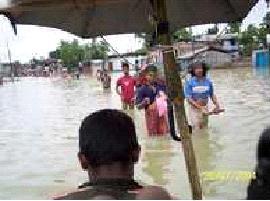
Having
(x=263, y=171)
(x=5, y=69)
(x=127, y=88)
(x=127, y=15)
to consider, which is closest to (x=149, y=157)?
(x=127, y=15)

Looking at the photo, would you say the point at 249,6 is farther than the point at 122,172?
Yes

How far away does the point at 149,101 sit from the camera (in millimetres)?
12156

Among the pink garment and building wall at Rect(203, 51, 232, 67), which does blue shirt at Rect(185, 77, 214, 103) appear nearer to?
the pink garment

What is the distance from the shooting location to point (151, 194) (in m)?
2.36

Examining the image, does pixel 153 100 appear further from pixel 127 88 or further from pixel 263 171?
pixel 263 171

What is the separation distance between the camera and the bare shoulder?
2.33 meters

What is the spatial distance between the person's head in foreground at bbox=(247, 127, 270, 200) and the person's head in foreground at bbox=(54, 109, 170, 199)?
Result: 0.39 m

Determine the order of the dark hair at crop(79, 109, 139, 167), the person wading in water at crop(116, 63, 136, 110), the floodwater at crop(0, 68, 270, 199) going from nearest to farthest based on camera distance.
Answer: the dark hair at crop(79, 109, 139, 167) → the floodwater at crop(0, 68, 270, 199) → the person wading in water at crop(116, 63, 136, 110)

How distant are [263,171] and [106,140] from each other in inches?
24.5

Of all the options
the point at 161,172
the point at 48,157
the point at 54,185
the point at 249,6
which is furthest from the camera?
the point at 48,157

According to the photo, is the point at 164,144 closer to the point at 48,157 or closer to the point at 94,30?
the point at 48,157

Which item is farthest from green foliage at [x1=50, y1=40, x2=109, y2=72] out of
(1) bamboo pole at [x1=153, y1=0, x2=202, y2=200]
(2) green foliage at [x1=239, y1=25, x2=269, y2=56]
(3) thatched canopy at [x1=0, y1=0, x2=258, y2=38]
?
(1) bamboo pole at [x1=153, y1=0, x2=202, y2=200]

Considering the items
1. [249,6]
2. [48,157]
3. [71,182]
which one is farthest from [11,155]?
[249,6]

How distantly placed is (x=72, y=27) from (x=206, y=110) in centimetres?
679
